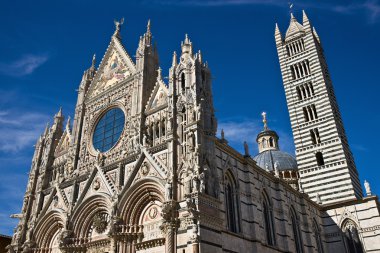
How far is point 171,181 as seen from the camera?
16.6 m

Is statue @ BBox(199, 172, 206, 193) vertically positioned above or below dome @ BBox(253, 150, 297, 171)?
below

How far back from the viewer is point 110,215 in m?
18.6

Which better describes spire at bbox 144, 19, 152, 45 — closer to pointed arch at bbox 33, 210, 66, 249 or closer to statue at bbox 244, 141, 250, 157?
statue at bbox 244, 141, 250, 157

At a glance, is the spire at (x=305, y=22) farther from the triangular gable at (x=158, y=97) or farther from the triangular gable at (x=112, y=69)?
the triangular gable at (x=158, y=97)

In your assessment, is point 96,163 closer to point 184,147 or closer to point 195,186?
point 184,147

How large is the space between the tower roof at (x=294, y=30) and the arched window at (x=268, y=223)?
22.9 m

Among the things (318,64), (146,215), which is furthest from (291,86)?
(146,215)

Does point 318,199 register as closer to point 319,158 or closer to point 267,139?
point 319,158

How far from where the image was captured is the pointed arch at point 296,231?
23953mm

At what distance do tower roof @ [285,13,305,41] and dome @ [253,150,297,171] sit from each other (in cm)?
1315

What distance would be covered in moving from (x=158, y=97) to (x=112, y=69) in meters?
6.57

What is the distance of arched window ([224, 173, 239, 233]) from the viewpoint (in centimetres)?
1799

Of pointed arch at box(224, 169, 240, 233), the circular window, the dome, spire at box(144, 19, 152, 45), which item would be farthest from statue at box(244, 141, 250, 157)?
the dome

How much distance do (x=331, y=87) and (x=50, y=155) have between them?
88.8 feet
